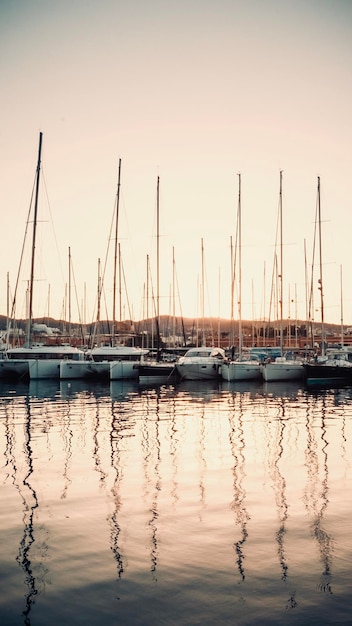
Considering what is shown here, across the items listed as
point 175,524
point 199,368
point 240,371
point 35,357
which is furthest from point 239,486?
point 35,357

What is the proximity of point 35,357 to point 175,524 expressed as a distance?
4050cm

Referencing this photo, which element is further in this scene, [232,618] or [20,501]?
[20,501]

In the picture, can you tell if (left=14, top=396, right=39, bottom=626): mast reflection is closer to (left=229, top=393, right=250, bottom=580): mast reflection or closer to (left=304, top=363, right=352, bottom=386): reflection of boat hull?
(left=229, top=393, right=250, bottom=580): mast reflection

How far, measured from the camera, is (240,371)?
44656 mm

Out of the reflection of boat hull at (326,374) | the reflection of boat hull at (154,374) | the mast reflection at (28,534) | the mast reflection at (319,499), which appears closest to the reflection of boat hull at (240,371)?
the reflection of boat hull at (326,374)

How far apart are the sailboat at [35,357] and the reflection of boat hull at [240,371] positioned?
1232cm

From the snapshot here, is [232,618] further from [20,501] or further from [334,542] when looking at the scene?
[20,501]

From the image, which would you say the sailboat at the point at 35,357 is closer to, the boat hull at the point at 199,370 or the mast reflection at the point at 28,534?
the boat hull at the point at 199,370

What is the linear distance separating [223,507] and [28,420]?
14.0 m

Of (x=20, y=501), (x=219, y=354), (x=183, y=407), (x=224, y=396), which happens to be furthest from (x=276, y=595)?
(x=219, y=354)

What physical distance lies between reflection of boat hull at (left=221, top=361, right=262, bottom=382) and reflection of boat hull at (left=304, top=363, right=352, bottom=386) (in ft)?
12.7

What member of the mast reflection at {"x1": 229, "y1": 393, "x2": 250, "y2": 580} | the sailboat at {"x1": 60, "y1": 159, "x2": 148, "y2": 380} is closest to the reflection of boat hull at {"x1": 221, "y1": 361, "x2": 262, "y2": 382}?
the sailboat at {"x1": 60, "y1": 159, "x2": 148, "y2": 380}

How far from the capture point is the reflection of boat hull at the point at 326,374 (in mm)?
43406

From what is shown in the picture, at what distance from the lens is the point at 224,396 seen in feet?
111
